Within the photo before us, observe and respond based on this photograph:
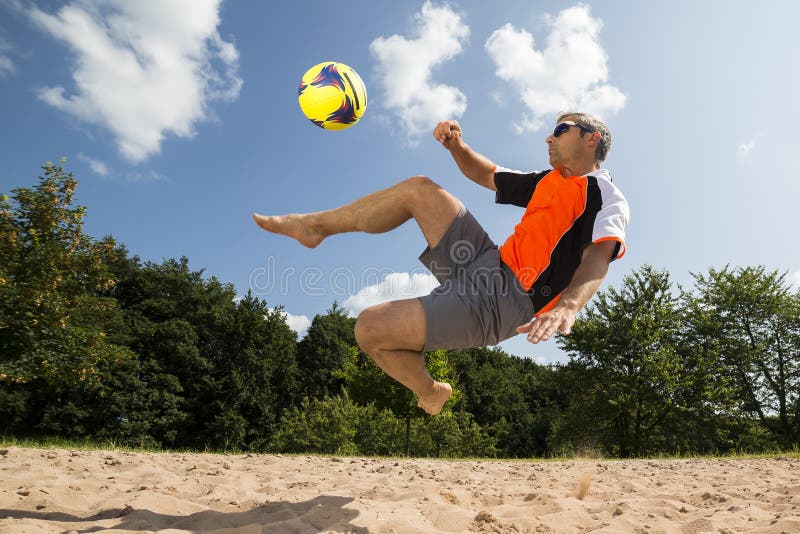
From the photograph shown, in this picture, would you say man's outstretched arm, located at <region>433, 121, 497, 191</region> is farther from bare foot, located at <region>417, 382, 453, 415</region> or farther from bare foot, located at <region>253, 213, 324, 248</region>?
bare foot, located at <region>417, 382, 453, 415</region>

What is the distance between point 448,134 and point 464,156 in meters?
0.20

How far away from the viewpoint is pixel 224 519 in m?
3.26

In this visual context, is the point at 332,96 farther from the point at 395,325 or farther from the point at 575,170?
the point at 395,325

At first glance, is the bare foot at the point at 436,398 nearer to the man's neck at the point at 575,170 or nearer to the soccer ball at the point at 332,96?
the man's neck at the point at 575,170

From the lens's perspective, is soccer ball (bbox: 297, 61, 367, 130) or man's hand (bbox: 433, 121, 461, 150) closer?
man's hand (bbox: 433, 121, 461, 150)

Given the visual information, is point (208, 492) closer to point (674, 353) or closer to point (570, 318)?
point (570, 318)

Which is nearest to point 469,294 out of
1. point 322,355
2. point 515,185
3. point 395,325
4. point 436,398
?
point 395,325

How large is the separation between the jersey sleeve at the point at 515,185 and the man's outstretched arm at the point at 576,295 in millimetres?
844

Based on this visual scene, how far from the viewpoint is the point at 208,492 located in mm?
4164

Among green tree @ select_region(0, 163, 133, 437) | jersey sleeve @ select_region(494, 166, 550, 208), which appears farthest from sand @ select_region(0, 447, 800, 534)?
green tree @ select_region(0, 163, 133, 437)

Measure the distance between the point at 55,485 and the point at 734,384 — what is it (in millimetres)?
25425

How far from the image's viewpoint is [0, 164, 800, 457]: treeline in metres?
14.5

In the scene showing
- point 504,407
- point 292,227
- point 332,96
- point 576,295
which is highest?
point 504,407

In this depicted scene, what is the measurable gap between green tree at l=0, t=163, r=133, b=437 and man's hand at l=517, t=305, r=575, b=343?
1483cm
